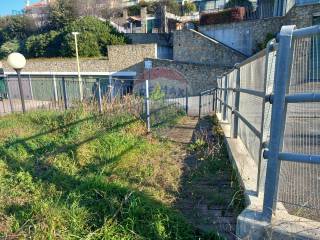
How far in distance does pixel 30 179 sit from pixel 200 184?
2588 mm

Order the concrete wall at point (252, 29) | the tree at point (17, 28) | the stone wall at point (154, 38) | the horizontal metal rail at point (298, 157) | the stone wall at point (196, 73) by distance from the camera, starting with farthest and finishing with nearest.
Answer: the tree at point (17, 28), the stone wall at point (154, 38), the stone wall at point (196, 73), the concrete wall at point (252, 29), the horizontal metal rail at point (298, 157)

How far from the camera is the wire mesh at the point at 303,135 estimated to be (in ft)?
6.44

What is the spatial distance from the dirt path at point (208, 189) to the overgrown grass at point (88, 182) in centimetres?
18

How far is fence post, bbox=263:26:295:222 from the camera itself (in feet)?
6.50

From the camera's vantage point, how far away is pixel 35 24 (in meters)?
38.6

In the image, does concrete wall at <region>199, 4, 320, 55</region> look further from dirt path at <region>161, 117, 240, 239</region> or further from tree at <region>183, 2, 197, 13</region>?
dirt path at <region>161, 117, 240, 239</region>

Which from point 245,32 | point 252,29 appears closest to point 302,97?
point 252,29

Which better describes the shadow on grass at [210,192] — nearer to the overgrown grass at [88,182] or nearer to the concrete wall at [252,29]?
the overgrown grass at [88,182]

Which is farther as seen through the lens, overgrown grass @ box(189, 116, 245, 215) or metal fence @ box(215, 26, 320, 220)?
overgrown grass @ box(189, 116, 245, 215)

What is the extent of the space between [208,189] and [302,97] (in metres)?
2.14

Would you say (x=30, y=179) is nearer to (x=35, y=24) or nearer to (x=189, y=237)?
(x=189, y=237)

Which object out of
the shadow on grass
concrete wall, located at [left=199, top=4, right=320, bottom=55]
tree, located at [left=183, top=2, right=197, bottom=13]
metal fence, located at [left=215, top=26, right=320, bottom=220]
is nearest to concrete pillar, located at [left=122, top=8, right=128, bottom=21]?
tree, located at [left=183, top=2, right=197, bottom=13]

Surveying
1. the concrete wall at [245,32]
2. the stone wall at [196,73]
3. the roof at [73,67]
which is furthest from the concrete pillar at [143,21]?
the stone wall at [196,73]

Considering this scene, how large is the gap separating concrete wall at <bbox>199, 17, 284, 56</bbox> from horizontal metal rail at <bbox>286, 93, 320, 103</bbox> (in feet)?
64.2
